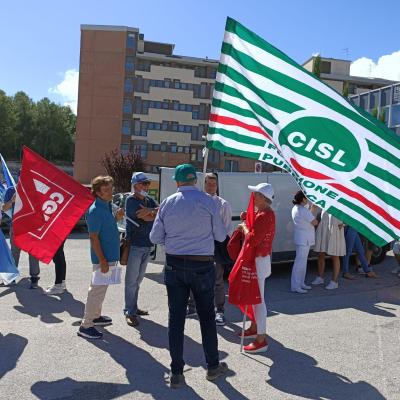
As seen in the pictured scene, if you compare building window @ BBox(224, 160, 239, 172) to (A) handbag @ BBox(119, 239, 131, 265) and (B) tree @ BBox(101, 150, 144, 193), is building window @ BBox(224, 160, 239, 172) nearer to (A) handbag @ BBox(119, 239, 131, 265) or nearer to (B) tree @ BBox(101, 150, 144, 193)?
(B) tree @ BBox(101, 150, 144, 193)

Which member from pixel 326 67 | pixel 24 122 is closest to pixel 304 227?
pixel 326 67

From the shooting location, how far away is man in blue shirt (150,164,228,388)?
4426mm

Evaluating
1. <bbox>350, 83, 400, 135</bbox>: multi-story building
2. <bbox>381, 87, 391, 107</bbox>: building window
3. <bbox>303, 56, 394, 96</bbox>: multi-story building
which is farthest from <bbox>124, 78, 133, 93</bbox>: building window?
<bbox>381, 87, 391, 107</bbox>: building window

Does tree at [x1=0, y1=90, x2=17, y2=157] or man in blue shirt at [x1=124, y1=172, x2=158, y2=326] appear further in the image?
tree at [x1=0, y1=90, x2=17, y2=157]

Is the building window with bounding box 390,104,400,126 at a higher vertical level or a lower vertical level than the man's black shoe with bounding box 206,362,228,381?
higher

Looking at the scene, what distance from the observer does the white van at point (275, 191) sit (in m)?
9.25

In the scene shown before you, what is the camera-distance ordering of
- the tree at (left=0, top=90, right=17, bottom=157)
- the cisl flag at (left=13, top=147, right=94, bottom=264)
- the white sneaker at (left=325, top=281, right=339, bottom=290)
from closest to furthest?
the cisl flag at (left=13, top=147, right=94, bottom=264) → the white sneaker at (left=325, top=281, right=339, bottom=290) → the tree at (left=0, top=90, right=17, bottom=157)

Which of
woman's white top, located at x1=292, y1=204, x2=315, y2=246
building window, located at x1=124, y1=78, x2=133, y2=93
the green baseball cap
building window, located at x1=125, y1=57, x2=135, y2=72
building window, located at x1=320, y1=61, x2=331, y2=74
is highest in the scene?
building window, located at x1=320, y1=61, x2=331, y2=74

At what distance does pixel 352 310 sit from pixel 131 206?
3.69 meters

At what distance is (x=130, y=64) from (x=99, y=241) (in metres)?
55.8

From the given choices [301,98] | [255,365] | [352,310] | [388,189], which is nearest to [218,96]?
[301,98]

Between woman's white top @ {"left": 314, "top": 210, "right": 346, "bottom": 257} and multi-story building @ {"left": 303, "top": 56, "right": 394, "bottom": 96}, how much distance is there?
55842 mm

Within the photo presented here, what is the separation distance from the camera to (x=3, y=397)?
159 inches

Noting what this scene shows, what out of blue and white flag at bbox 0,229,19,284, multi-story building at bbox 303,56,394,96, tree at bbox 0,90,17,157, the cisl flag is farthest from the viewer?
tree at bbox 0,90,17,157
